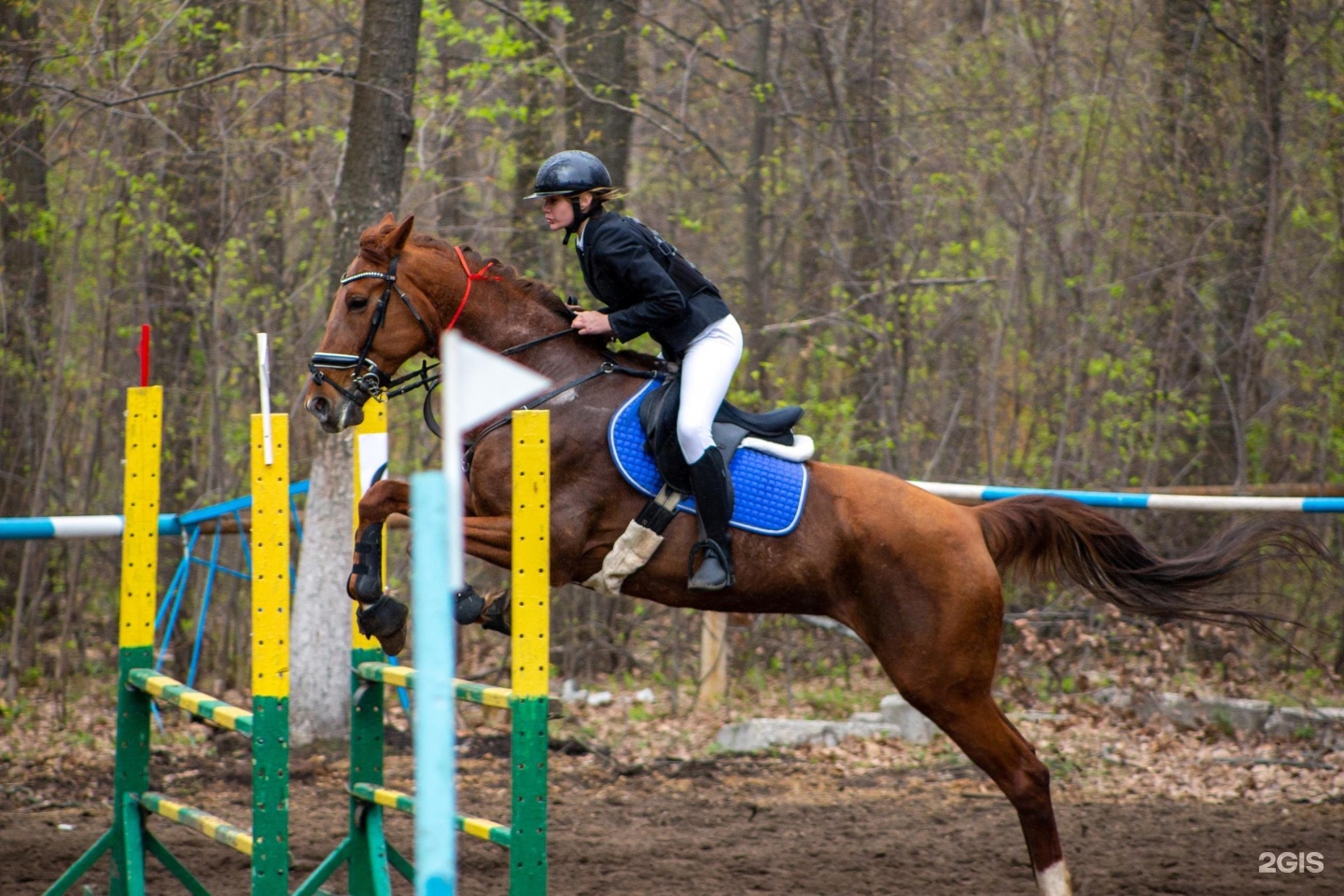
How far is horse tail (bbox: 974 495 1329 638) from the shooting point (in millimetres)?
4684

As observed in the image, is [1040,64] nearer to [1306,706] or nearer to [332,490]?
[1306,706]

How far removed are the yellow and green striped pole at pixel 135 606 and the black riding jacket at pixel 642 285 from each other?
1487mm

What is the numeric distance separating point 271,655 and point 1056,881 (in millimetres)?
2704

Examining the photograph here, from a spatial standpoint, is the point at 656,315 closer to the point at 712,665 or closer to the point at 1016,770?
the point at 1016,770

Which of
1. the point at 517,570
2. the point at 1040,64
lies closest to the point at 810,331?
the point at 1040,64

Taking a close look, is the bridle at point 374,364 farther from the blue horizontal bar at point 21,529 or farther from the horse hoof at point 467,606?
the blue horizontal bar at point 21,529

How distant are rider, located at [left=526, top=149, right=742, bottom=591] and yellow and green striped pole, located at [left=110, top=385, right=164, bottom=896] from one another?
4.79 ft

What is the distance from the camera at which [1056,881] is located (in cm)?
423

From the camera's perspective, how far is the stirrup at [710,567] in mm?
4074

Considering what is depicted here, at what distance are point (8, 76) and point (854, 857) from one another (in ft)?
19.8

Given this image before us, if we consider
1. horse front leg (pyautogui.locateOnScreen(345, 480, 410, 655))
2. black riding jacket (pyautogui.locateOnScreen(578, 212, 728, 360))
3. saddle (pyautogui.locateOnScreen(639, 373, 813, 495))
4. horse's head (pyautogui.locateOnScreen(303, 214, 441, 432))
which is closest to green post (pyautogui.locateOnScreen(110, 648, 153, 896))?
horse front leg (pyautogui.locateOnScreen(345, 480, 410, 655))

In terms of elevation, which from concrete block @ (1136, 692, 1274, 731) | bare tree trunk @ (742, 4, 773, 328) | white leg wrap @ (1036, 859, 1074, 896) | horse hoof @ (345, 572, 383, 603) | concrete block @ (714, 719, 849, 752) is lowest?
concrete block @ (714, 719, 849, 752)

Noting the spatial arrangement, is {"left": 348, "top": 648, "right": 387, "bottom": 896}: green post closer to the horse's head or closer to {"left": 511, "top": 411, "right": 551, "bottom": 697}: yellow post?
the horse's head

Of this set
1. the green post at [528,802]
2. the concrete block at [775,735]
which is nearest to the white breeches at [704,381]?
the green post at [528,802]
